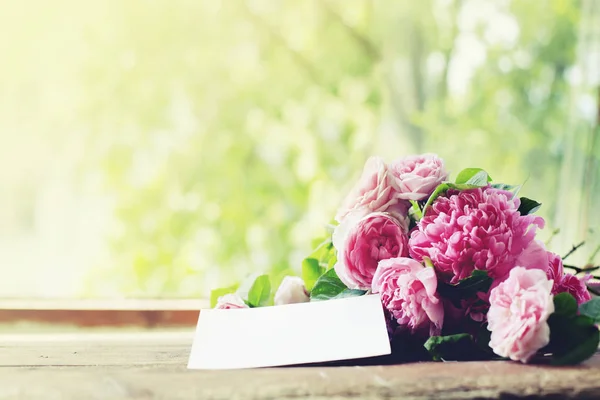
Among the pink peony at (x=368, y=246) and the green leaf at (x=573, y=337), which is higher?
the pink peony at (x=368, y=246)

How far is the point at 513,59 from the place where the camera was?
1.76 m

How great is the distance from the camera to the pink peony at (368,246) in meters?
0.53

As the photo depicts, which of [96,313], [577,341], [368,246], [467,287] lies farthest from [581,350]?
[96,313]

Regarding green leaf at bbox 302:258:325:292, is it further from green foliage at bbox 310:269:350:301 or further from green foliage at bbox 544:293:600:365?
green foliage at bbox 544:293:600:365

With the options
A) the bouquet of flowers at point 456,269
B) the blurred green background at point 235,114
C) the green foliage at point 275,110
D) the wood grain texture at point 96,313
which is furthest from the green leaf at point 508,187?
the green foliage at point 275,110

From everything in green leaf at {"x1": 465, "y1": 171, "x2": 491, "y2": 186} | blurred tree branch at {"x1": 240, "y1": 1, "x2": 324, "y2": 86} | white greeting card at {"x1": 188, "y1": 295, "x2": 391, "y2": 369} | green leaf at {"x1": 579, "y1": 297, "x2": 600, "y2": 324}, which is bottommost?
white greeting card at {"x1": 188, "y1": 295, "x2": 391, "y2": 369}

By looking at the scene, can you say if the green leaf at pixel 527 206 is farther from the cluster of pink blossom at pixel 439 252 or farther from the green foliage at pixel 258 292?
the green foliage at pixel 258 292

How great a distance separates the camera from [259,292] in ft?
2.21

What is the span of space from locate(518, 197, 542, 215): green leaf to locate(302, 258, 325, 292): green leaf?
0.25 metres

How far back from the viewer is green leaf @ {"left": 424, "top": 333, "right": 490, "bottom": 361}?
19.6 inches

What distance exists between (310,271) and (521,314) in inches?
11.3

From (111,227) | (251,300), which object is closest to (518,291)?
(251,300)

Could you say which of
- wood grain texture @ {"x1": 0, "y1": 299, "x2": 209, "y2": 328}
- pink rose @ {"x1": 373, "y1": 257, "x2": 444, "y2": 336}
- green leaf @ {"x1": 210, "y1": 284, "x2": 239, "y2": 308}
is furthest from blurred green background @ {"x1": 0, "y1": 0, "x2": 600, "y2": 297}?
pink rose @ {"x1": 373, "y1": 257, "x2": 444, "y2": 336}

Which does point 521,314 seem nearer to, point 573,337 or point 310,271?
point 573,337
